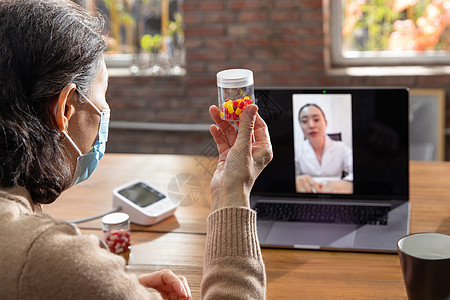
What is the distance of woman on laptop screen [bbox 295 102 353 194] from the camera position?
149cm

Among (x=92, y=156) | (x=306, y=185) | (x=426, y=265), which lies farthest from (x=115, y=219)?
(x=426, y=265)

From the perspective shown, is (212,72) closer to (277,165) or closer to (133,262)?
(277,165)

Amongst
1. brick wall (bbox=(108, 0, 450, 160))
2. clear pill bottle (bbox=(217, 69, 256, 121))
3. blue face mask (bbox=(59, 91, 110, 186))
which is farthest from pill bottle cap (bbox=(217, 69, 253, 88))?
brick wall (bbox=(108, 0, 450, 160))

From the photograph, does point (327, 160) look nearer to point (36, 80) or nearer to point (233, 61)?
point (36, 80)

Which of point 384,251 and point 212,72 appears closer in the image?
point 384,251

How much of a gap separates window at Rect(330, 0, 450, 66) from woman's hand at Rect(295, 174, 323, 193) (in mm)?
1955

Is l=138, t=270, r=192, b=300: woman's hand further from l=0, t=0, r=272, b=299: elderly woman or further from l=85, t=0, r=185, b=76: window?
l=85, t=0, r=185, b=76: window

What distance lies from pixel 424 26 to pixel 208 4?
1.21 meters

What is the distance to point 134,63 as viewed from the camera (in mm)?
3561

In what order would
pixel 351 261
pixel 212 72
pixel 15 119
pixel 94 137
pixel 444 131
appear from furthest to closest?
1. pixel 212 72
2. pixel 444 131
3. pixel 351 261
4. pixel 94 137
5. pixel 15 119

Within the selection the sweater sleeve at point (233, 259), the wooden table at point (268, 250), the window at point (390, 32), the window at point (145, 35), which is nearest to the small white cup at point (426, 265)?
the wooden table at point (268, 250)

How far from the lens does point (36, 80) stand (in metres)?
0.95

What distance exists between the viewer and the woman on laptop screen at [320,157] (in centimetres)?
149

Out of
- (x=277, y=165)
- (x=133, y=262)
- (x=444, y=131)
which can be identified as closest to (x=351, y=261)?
(x=277, y=165)
